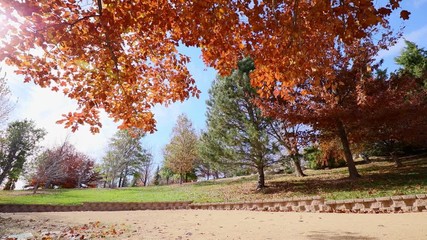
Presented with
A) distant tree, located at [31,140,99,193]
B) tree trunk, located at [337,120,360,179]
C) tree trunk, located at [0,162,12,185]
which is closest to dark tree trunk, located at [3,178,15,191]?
distant tree, located at [31,140,99,193]

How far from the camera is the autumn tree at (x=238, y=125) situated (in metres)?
Result: 14.5

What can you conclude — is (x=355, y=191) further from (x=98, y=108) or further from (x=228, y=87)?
(x=98, y=108)

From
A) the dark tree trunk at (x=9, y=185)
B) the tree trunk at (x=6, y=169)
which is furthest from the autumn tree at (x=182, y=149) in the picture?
the dark tree trunk at (x=9, y=185)

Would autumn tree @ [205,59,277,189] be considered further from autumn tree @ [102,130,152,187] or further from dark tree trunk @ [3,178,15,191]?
dark tree trunk @ [3,178,15,191]

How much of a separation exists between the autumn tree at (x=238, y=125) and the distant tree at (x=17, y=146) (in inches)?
852

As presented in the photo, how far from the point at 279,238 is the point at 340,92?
1182cm

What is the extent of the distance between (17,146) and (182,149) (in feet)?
56.8

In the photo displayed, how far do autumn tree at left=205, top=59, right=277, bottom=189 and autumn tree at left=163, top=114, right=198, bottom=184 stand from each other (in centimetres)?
1400

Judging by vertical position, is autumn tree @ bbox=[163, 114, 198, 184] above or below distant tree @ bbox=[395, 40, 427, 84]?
below

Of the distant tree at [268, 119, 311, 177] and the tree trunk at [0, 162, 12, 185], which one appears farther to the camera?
the tree trunk at [0, 162, 12, 185]

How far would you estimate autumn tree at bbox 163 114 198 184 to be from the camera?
29859 mm

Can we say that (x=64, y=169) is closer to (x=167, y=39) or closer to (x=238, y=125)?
(x=238, y=125)

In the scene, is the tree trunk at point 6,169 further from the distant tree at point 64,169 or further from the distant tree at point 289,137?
the distant tree at point 289,137

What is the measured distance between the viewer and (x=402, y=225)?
4.73 m
